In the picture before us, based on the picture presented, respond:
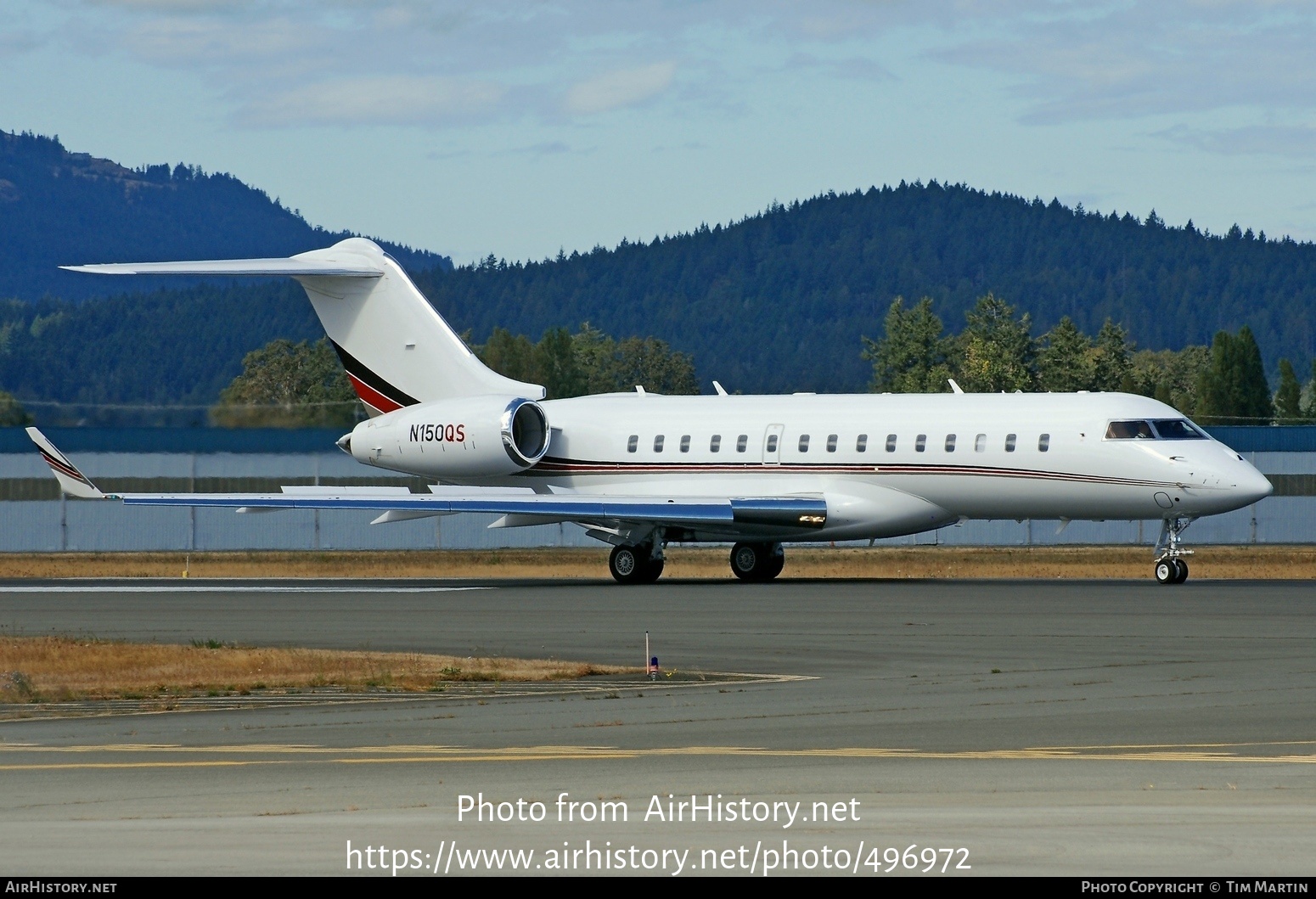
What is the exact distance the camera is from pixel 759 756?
13.0 m

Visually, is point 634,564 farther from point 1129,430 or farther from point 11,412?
point 11,412

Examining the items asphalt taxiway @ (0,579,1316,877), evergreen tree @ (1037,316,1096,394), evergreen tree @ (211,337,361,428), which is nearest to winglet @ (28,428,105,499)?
asphalt taxiway @ (0,579,1316,877)

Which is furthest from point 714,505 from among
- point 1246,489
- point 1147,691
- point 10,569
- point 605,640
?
point 10,569

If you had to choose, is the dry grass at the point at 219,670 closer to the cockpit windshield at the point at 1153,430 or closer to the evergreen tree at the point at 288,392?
the cockpit windshield at the point at 1153,430

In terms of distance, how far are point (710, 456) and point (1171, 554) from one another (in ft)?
31.1

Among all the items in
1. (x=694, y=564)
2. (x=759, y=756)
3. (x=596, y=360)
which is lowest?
(x=694, y=564)

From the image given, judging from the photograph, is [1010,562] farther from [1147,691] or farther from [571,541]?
[1147,691]

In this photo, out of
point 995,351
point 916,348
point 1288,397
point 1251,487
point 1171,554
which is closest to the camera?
point 1251,487

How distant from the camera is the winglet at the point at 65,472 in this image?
119 ft

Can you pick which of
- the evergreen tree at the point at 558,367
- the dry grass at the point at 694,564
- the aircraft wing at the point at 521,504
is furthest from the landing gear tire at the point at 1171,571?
the evergreen tree at the point at 558,367

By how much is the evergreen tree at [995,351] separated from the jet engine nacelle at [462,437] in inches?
2793

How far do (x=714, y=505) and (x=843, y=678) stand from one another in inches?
701

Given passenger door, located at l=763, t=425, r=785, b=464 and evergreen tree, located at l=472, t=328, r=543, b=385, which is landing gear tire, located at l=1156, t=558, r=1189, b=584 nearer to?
passenger door, located at l=763, t=425, r=785, b=464

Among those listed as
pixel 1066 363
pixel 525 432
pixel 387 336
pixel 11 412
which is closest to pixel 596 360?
pixel 1066 363
